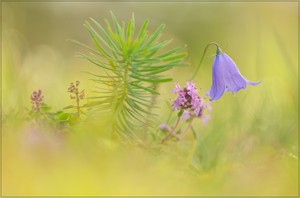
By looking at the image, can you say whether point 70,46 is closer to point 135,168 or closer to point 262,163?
point 262,163

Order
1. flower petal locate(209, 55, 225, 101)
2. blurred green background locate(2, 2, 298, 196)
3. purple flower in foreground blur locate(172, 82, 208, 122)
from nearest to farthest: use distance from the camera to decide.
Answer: blurred green background locate(2, 2, 298, 196) → purple flower in foreground blur locate(172, 82, 208, 122) → flower petal locate(209, 55, 225, 101)

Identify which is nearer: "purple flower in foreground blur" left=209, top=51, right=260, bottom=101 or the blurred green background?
the blurred green background

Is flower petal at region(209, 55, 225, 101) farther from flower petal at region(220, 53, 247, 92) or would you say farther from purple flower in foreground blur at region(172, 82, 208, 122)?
purple flower in foreground blur at region(172, 82, 208, 122)

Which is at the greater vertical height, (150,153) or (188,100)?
(188,100)

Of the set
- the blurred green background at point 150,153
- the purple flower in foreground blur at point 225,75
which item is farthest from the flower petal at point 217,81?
the blurred green background at point 150,153

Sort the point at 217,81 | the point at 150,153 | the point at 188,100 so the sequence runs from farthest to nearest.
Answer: the point at 217,81 < the point at 188,100 < the point at 150,153

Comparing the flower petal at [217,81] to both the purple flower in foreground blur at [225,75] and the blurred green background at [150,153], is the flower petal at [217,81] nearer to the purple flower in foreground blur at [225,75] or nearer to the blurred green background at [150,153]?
the purple flower in foreground blur at [225,75]

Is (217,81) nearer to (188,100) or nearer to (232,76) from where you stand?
(232,76)

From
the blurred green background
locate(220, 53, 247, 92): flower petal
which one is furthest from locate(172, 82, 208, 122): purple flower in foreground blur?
locate(220, 53, 247, 92): flower petal

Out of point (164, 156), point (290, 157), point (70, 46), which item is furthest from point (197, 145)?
point (70, 46)

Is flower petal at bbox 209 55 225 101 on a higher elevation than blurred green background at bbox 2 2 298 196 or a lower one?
higher

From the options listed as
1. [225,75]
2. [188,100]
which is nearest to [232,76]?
[225,75]
